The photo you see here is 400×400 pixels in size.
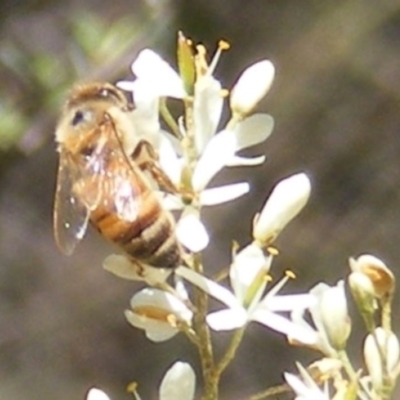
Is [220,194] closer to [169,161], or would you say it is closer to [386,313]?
[169,161]

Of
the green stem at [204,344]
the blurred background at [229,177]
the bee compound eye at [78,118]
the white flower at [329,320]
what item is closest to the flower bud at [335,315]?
the white flower at [329,320]

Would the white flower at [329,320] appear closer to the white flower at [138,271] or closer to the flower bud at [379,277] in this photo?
the flower bud at [379,277]

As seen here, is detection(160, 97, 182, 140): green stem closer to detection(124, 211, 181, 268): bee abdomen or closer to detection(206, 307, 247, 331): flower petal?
detection(124, 211, 181, 268): bee abdomen

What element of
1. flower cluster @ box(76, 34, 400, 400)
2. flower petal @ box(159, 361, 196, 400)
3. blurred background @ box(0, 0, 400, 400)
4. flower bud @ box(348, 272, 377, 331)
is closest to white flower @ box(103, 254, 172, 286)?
flower cluster @ box(76, 34, 400, 400)

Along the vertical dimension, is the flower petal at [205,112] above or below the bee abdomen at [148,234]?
above

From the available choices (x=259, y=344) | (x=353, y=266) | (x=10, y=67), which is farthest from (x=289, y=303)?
(x=259, y=344)

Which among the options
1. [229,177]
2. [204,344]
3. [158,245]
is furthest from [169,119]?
[229,177]
